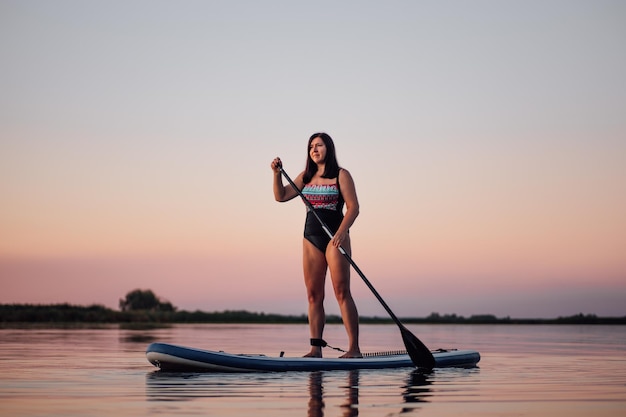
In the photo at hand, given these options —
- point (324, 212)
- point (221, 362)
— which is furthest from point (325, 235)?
point (221, 362)

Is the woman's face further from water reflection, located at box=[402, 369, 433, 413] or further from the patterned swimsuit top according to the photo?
water reflection, located at box=[402, 369, 433, 413]

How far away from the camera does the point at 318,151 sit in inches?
360

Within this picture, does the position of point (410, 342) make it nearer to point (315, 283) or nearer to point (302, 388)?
point (315, 283)

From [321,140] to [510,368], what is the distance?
2920 mm

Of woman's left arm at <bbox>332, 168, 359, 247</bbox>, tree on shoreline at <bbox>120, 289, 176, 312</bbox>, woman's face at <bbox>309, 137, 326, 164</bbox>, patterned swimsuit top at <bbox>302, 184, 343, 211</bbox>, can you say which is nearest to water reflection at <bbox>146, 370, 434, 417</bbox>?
woman's left arm at <bbox>332, 168, 359, 247</bbox>

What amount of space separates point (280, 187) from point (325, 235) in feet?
2.19

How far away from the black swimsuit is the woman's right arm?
0.88 ft

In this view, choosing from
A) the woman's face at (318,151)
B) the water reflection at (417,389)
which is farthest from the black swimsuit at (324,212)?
the water reflection at (417,389)

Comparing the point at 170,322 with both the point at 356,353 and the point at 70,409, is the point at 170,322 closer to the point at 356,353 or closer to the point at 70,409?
the point at 356,353

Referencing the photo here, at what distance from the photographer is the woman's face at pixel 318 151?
9.15m

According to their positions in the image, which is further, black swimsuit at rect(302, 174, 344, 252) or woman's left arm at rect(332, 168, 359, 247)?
black swimsuit at rect(302, 174, 344, 252)

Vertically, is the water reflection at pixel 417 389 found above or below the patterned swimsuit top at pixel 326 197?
below

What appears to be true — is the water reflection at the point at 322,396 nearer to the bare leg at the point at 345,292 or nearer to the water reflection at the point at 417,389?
the water reflection at the point at 417,389

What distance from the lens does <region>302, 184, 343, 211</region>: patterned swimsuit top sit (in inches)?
359
